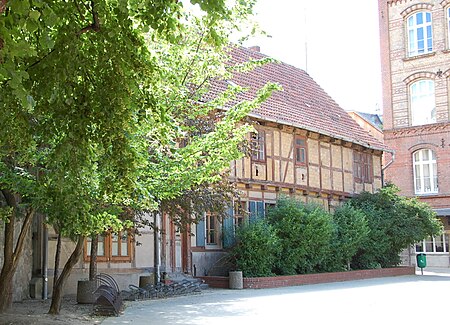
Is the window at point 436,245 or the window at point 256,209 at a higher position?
the window at point 256,209

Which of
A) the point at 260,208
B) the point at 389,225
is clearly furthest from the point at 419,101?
the point at 260,208

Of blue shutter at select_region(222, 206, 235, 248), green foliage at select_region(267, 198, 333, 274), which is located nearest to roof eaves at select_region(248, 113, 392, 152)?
green foliage at select_region(267, 198, 333, 274)

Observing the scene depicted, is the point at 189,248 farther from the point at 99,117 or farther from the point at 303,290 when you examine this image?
the point at 99,117

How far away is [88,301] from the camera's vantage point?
15.7m

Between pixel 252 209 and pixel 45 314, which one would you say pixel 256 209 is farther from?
pixel 45 314

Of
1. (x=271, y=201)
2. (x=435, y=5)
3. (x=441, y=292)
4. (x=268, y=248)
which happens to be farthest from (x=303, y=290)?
(x=435, y=5)

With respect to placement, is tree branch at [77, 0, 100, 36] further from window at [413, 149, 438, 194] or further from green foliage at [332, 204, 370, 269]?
window at [413, 149, 438, 194]

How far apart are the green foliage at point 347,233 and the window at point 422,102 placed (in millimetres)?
14824

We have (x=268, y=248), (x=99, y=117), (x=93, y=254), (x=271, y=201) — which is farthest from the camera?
(x=271, y=201)

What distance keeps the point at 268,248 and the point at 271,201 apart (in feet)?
12.9

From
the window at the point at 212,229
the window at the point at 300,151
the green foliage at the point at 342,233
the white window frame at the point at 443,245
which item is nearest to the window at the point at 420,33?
the white window frame at the point at 443,245

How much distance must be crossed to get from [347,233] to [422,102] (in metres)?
16.7

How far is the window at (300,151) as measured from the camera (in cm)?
2611

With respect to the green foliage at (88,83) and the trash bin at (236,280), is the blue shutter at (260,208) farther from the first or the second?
the green foliage at (88,83)
